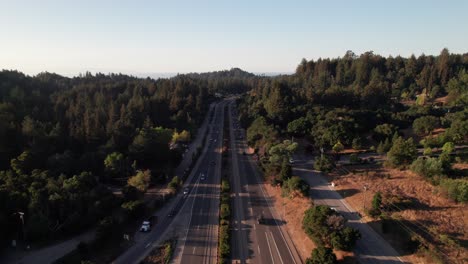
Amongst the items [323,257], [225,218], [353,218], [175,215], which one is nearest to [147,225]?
[175,215]

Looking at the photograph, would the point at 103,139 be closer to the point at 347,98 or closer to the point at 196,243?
the point at 196,243

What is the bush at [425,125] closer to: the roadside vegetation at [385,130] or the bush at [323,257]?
the roadside vegetation at [385,130]

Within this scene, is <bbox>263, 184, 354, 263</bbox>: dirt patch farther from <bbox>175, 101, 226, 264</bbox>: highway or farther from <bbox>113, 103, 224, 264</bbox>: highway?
<bbox>113, 103, 224, 264</bbox>: highway

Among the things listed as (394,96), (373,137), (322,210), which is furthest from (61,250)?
(394,96)

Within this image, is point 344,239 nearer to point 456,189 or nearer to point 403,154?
point 456,189

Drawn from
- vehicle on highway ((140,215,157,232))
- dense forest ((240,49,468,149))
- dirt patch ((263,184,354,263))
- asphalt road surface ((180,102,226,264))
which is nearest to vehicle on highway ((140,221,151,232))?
vehicle on highway ((140,215,157,232))

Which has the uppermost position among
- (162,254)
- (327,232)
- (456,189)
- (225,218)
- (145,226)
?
(456,189)
